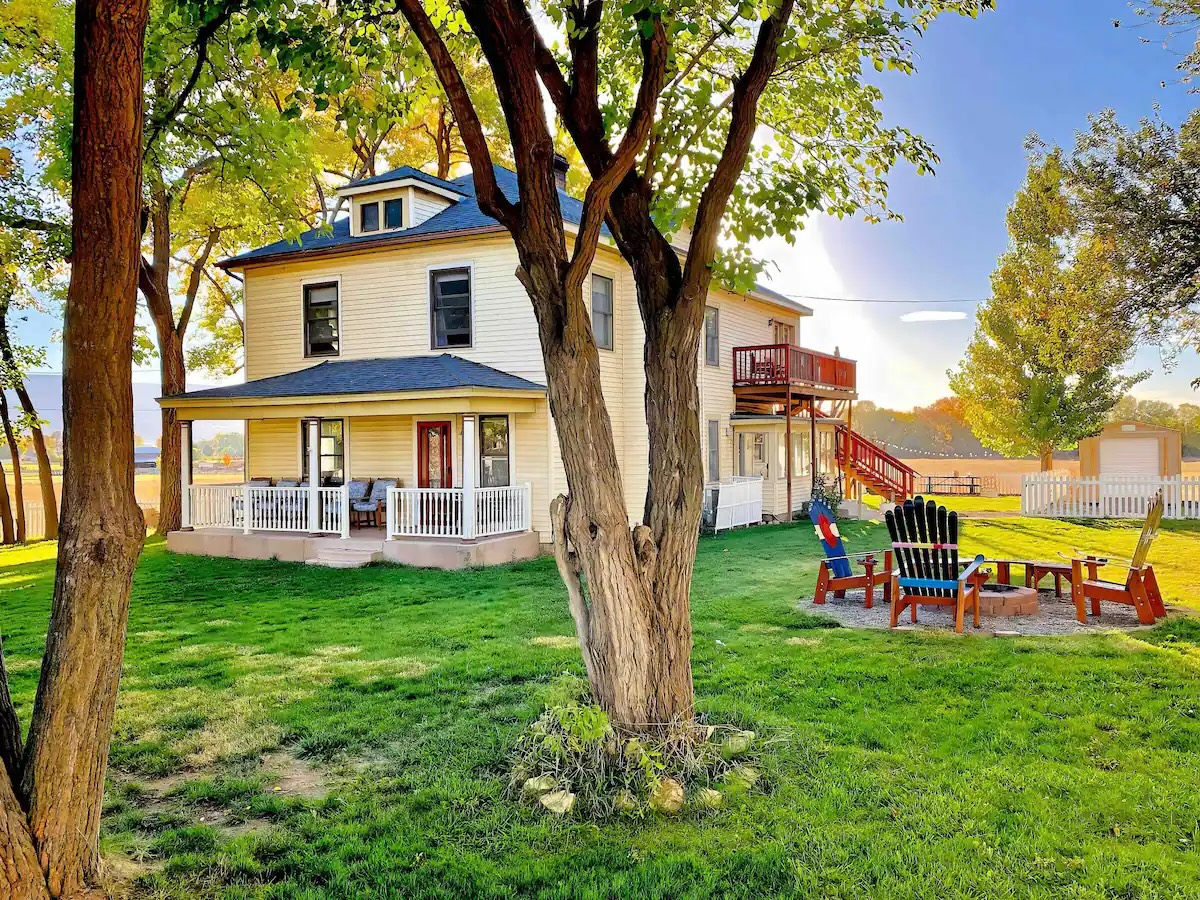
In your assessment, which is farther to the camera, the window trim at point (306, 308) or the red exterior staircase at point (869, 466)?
the red exterior staircase at point (869, 466)

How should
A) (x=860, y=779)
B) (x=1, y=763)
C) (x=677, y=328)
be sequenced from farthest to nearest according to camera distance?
(x=677, y=328), (x=860, y=779), (x=1, y=763)

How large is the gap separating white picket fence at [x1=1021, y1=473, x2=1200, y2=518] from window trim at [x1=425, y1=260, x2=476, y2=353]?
16.0 metres

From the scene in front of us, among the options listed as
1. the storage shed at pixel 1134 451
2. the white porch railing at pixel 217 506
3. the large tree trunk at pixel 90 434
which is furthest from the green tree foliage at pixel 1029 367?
the large tree trunk at pixel 90 434

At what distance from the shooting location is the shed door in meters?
22.4

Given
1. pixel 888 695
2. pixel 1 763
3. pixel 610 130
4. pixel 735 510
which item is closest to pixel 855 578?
pixel 888 695

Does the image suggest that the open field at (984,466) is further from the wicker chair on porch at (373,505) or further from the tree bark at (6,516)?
the tree bark at (6,516)

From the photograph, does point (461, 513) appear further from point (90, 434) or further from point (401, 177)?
point (90, 434)

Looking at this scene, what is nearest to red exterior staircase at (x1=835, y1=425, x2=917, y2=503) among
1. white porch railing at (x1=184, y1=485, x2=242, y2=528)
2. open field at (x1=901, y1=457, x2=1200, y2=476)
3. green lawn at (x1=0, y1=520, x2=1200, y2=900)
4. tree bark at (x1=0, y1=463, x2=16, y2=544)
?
green lawn at (x1=0, y1=520, x2=1200, y2=900)

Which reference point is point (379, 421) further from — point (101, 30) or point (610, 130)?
point (101, 30)

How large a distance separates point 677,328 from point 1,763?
389 centimetres

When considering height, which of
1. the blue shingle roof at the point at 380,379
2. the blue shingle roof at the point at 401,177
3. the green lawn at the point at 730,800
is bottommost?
the green lawn at the point at 730,800

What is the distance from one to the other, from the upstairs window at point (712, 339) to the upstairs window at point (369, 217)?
833 centimetres

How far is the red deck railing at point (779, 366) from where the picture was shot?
2170cm

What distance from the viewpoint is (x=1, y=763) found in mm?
2953
